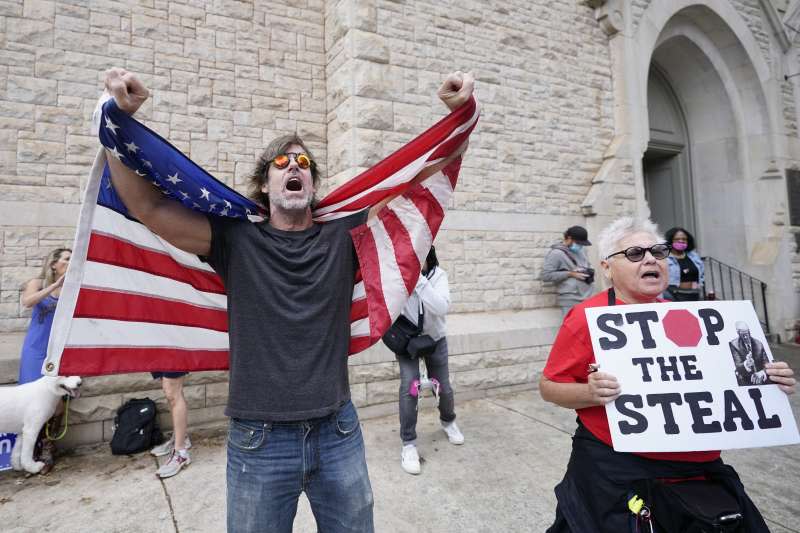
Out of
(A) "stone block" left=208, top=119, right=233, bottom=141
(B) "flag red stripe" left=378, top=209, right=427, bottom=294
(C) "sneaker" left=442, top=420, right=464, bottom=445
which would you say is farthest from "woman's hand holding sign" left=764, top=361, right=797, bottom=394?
(A) "stone block" left=208, top=119, right=233, bottom=141

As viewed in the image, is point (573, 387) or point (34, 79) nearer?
point (573, 387)

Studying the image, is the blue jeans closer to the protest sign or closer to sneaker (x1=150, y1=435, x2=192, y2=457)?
the protest sign

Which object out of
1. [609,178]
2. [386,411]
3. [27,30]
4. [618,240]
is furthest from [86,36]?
[609,178]

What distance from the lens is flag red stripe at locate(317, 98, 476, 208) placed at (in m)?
2.05

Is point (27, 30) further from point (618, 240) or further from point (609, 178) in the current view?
point (609, 178)

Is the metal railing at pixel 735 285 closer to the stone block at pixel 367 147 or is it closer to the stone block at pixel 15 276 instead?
the stone block at pixel 367 147

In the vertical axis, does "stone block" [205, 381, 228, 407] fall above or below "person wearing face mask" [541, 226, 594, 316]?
below

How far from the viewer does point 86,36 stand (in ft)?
16.3

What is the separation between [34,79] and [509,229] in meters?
6.25

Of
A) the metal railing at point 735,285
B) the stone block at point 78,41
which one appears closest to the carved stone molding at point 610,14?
the metal railing at point 735,285

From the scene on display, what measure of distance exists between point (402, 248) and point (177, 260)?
3.39 feet

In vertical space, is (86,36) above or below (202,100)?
above

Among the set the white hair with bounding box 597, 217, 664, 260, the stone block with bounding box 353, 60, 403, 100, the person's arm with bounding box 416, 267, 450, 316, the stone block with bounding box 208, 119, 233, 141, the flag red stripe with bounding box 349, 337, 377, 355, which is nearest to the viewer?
the white hair with bounding box 597, 217, 664, 260

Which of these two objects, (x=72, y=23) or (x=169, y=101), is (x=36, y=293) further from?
(x=72, y=23)
